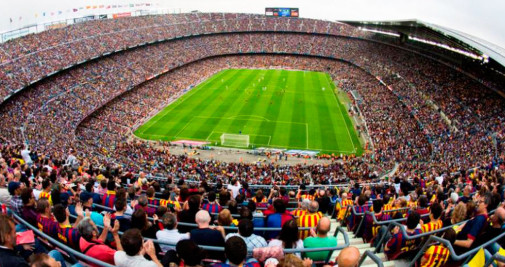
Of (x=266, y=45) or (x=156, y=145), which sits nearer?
(x=156, y=145)

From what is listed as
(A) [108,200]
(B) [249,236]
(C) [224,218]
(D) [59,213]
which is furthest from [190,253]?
(A) [108,200]

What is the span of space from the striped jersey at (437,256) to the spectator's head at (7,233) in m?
6.07

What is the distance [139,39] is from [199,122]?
34.8 meters

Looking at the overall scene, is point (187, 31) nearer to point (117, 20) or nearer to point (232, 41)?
point (232, 41)

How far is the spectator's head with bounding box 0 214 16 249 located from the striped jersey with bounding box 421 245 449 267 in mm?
6067

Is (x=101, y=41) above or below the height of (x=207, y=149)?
above

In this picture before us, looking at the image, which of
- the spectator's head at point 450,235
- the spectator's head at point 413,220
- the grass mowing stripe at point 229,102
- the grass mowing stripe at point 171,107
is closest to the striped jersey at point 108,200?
the spectator's head at point 413,220

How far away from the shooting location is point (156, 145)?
Result: 37.7m

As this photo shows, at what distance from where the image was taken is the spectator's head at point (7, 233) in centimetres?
439

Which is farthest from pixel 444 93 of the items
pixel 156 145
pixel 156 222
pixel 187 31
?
pixel 187 31

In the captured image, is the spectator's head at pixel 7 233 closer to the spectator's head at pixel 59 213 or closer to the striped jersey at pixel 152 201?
the spectator's head at pixel 59 213

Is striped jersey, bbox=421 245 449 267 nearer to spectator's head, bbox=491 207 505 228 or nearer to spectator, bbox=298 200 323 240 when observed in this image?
spectator's head, bbox=491 207 505 228

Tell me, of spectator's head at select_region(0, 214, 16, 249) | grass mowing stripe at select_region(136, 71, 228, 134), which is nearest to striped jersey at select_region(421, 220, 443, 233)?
spectator's head at select_region(0, 214, 16, 249)

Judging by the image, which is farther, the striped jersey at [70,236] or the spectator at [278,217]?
the spectator at [278,217]
